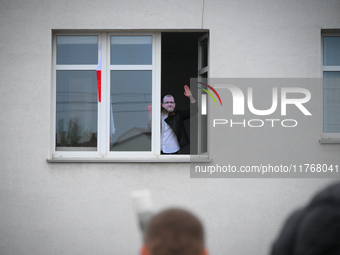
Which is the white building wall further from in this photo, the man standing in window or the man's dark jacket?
the man's dark jacket

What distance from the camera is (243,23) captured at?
4566mm

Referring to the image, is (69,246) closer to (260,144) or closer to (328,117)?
(260,144)

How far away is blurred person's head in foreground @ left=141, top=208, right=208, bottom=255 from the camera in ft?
3.00

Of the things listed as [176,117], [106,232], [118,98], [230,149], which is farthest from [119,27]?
[106,232]

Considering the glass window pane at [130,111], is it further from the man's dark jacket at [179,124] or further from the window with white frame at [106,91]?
the man's dark jacket at [179,124]

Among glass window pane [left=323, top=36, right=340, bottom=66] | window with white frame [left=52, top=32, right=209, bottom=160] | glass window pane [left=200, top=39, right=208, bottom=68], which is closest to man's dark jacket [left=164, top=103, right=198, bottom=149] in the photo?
window with white frame [left=52, top=32, right=209, bottom=160]

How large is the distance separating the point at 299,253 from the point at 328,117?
4.32 meters

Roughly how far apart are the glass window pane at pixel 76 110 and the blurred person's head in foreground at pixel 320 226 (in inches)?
161

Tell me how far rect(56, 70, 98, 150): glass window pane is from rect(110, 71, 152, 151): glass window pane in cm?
26

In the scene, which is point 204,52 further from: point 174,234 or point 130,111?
point 174,234

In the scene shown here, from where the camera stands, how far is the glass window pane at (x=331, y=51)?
477 cm

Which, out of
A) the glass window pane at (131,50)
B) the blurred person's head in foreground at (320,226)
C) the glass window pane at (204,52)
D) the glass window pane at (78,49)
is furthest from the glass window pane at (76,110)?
the blurred person's head in foreground at (320,226)

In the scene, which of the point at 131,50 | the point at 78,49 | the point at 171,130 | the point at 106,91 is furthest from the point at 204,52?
the point at 78,49

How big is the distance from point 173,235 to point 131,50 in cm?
406
